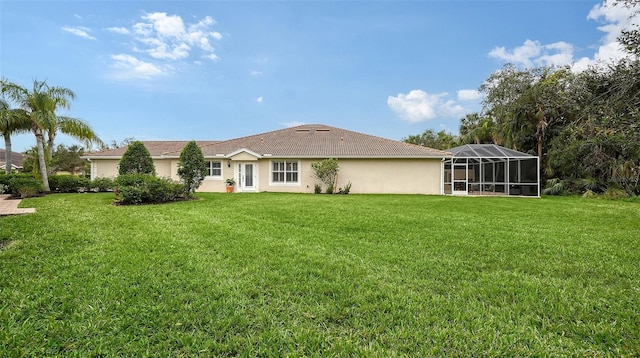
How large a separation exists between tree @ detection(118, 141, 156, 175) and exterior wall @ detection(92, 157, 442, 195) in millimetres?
5348

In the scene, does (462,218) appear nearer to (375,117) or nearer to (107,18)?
(107,18)

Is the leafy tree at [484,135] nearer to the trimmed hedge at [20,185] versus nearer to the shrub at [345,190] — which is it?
the shrub at [345,190]

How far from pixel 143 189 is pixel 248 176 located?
27.3 feet

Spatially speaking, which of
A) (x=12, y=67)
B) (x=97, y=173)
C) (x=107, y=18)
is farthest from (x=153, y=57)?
(x=97, y=173)

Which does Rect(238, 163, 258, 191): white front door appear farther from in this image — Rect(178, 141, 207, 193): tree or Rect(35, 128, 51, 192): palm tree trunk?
Rect(35, 128, 51, 192): palm tree trunk

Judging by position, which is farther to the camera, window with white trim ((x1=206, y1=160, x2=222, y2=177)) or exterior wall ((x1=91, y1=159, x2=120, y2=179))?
exterior wall ((x1=91, y1=159, x2=120, y2=179))

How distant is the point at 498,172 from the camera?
74.3ft

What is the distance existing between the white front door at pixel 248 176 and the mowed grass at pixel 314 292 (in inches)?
490

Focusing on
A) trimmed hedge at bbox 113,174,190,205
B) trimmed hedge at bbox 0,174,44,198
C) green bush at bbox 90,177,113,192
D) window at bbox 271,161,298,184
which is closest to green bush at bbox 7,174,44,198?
trimmed hedge at bbox 0,174,44,198

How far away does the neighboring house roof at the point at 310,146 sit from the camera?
19.6m

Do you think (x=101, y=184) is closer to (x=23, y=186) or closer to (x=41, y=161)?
(x=41, y=161)

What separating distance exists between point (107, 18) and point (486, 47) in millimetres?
18747

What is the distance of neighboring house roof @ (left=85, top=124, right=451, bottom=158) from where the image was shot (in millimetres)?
19609

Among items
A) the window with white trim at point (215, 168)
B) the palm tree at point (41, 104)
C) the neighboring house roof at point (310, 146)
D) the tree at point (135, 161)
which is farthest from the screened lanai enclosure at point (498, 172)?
the palm tree at point (41, 104)
